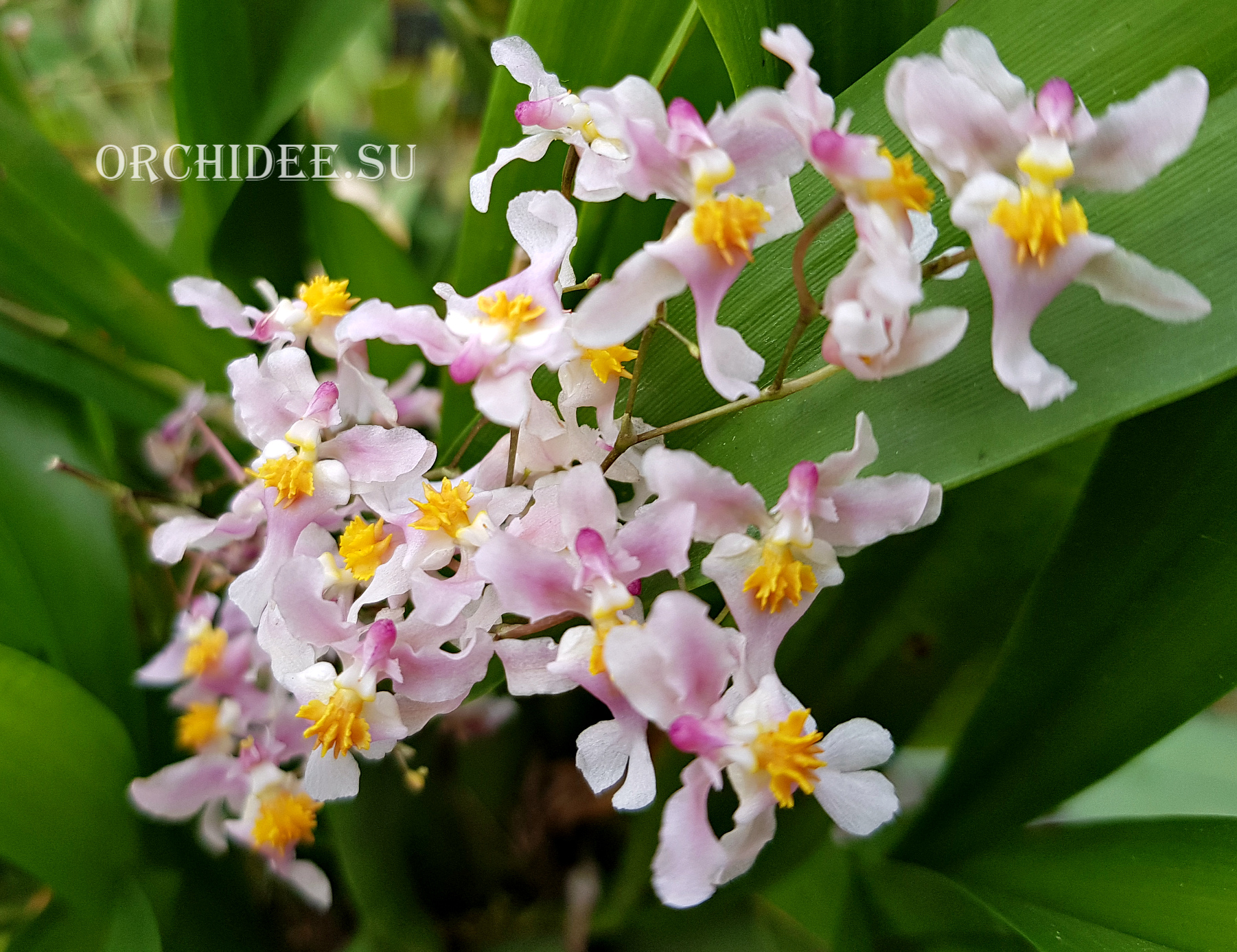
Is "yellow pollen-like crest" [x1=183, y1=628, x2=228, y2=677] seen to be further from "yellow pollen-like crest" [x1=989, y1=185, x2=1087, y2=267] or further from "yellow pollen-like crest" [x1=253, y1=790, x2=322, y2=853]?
"yellow pollen-like crest" [x1=989, y1=185, x2=1087, y2=267]

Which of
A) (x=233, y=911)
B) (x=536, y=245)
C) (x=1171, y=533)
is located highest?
(x=536, y=245)

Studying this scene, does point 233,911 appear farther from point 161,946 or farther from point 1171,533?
point 1171,533

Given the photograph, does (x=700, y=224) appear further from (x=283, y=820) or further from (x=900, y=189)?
(x=283, y=820)

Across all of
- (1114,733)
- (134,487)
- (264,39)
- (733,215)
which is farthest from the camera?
(134,487)

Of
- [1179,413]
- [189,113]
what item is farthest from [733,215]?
[189,113]

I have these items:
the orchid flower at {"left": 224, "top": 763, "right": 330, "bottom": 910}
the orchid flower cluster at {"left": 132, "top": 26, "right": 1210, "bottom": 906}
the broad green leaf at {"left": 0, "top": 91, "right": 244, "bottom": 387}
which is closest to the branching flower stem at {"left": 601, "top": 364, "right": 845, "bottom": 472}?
the orchid flower cluster at {"left": 132, "top": 26, "right": 1210, "bottom": 906}

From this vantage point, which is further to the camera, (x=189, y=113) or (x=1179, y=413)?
(x=189, y=113)

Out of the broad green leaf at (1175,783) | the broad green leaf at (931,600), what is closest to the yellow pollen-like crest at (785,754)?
the broad green leaf at (931,600)
